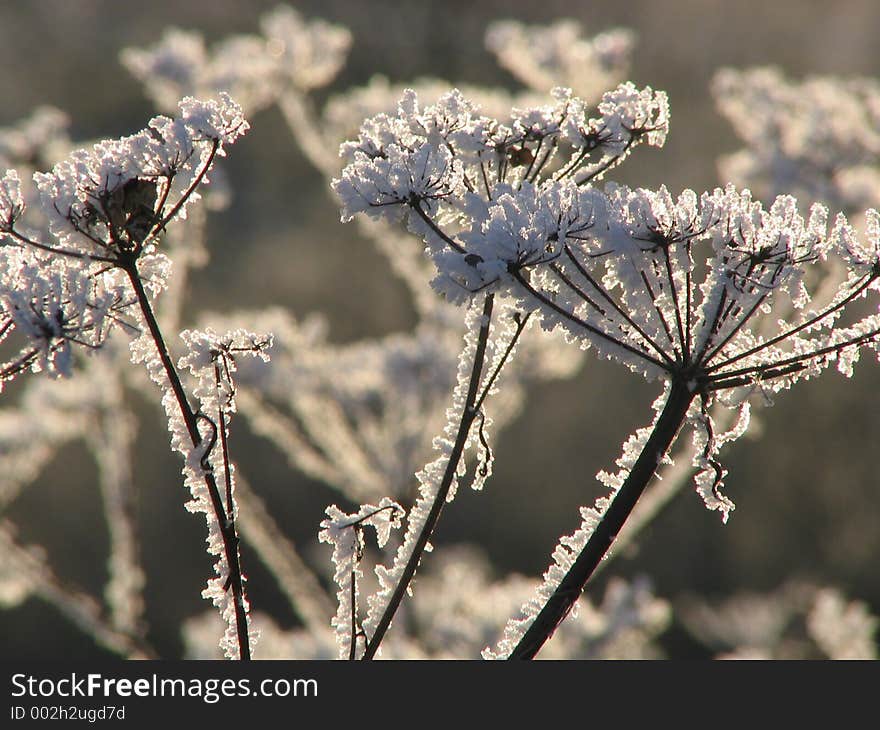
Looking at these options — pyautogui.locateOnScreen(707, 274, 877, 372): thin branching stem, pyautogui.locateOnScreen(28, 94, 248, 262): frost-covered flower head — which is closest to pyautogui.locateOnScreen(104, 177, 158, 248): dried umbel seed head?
pyautogui.locateOnScreen(28, 94, 248, 262): frost-covered flower head

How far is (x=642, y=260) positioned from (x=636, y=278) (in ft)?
0.19

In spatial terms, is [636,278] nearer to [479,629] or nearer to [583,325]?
[583,325]

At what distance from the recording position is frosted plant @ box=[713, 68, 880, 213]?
7445mm

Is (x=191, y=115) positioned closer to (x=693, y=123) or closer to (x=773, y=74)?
(x=773, y=74)

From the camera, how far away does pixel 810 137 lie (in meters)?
7.65

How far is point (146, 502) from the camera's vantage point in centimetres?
1977

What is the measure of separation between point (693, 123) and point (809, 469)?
7876 mm

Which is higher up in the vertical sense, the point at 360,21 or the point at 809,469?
the point at 360,21

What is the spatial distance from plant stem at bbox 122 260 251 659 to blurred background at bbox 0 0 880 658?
12.2 meters

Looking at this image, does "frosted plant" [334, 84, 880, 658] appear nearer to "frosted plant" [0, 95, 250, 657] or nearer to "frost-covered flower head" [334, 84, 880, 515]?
"frost-covered flower head" [334, 84, 880, 515]

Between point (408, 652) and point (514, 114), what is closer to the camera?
point (514, 114)

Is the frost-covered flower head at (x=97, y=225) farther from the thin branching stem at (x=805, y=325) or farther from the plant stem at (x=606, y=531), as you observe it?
the thin branching stem at (x=805, y=325)

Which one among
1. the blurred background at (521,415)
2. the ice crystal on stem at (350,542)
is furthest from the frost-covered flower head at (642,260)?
the blurred background at (521,415)

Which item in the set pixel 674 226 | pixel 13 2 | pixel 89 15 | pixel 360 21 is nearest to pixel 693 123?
pixel 360 21
